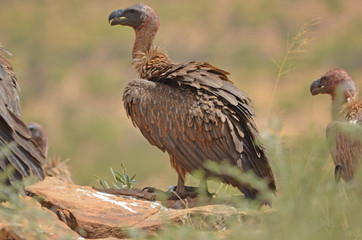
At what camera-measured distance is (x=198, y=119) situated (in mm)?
6203

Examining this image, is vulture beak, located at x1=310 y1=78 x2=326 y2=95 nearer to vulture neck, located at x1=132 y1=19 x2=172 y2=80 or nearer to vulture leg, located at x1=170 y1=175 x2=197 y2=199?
vulture neck, located at x1=132 y1=19 x2=172 y2=80

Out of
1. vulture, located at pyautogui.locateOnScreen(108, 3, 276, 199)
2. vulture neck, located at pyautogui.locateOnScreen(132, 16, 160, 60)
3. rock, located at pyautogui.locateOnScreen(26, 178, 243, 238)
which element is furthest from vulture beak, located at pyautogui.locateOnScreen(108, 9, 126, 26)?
rock, located at pyautogui.locateOnScreen(26, 178, 243, 238)

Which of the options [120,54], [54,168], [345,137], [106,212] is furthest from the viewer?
[120,54]

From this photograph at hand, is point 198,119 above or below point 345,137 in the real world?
below

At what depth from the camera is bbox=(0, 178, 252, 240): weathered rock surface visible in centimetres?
528

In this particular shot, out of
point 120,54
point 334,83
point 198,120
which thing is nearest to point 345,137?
point 334,83

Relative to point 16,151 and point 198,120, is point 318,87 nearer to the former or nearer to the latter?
point 198,120

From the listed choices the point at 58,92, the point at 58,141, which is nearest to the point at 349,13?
the point at 58,92

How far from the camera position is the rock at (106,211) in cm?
532

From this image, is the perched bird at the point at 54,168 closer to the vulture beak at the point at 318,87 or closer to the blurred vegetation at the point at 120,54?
the vulture beak at the point at 318,87

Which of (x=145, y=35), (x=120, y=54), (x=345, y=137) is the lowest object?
(x=345, y=137)

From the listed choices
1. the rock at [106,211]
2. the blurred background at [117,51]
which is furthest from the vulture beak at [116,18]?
the blurred background at [117,51]

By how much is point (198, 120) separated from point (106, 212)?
112 cm

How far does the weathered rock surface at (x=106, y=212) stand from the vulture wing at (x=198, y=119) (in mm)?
561
